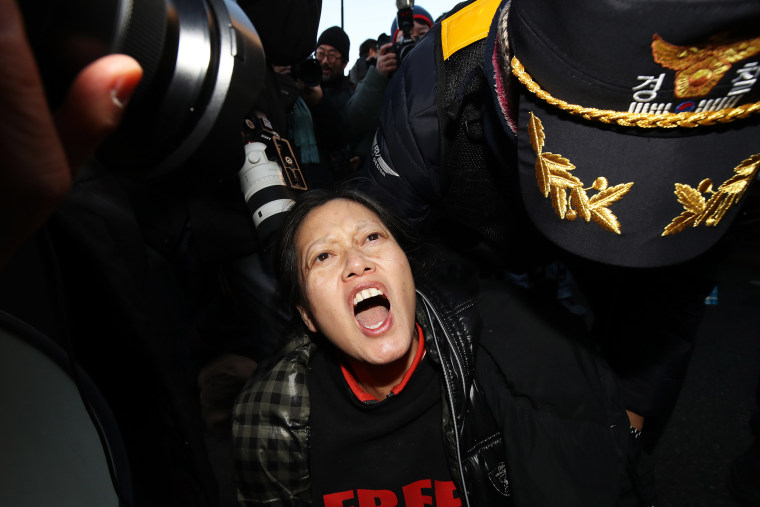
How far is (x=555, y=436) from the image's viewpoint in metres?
1.07

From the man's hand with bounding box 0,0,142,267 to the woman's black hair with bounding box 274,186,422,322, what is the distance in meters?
1.02

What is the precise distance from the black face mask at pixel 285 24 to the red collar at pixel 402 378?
119cm

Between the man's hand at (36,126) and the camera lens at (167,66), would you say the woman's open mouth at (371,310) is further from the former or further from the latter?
the man's hand at (36,126)

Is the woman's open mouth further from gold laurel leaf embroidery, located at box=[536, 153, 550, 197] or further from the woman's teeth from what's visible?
gold laurel leaf embroidery, located at box=[536, 153, 550, 197]

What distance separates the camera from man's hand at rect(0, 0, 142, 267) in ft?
0.86

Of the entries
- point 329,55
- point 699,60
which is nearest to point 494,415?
point 699,60

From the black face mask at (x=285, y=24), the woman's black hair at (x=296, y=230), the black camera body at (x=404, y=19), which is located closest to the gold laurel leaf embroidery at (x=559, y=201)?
the woman's black hair at (x=296, y=230)

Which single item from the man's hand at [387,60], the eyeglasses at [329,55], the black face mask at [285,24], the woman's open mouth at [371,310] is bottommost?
the woman's open mouth at [371,310]

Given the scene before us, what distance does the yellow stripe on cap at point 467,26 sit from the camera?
1.27 m

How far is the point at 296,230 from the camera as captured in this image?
144cm

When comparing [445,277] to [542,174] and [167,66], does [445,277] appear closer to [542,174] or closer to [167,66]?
[542,174]

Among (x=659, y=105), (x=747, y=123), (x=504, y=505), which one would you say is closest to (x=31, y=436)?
(x=504, y=505)

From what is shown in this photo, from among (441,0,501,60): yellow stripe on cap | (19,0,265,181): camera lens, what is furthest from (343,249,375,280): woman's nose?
(441,0,501,60): yellow stripe on cap

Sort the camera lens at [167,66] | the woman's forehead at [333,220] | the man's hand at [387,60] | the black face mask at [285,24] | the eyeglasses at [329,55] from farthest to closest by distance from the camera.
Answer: the eyeglasses at [329,55] → the man's hand at [387,60] → the black face mask at [285,24] → the woman's forehead at [333,220] → the camera lens at [167,66]
